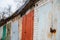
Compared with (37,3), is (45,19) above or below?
below

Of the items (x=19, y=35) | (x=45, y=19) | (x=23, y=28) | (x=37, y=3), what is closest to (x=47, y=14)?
(x=45, y=19)

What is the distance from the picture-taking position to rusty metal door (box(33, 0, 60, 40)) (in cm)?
499

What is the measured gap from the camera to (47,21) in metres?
5.63

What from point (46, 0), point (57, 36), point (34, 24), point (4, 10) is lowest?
point (57, 36)

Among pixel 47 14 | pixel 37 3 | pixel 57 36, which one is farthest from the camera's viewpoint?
pixel 37 3

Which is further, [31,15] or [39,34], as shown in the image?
[31,15]

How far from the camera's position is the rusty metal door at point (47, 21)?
4.99 metres

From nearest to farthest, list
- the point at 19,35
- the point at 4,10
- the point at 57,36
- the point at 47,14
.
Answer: the point at 57,36, the point at 47,14, the point at 19,35, the point at 4,10

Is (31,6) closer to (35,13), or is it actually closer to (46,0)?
(35,13)

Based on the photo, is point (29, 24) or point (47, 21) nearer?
point (47, 21)

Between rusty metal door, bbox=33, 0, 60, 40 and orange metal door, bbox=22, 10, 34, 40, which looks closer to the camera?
rusty metal door, bbox=33, 0, 60, 40

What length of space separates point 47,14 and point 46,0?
0.48 meters

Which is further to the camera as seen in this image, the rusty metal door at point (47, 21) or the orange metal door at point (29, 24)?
the orange metal door at point (29, 24)

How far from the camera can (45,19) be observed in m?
5.84
